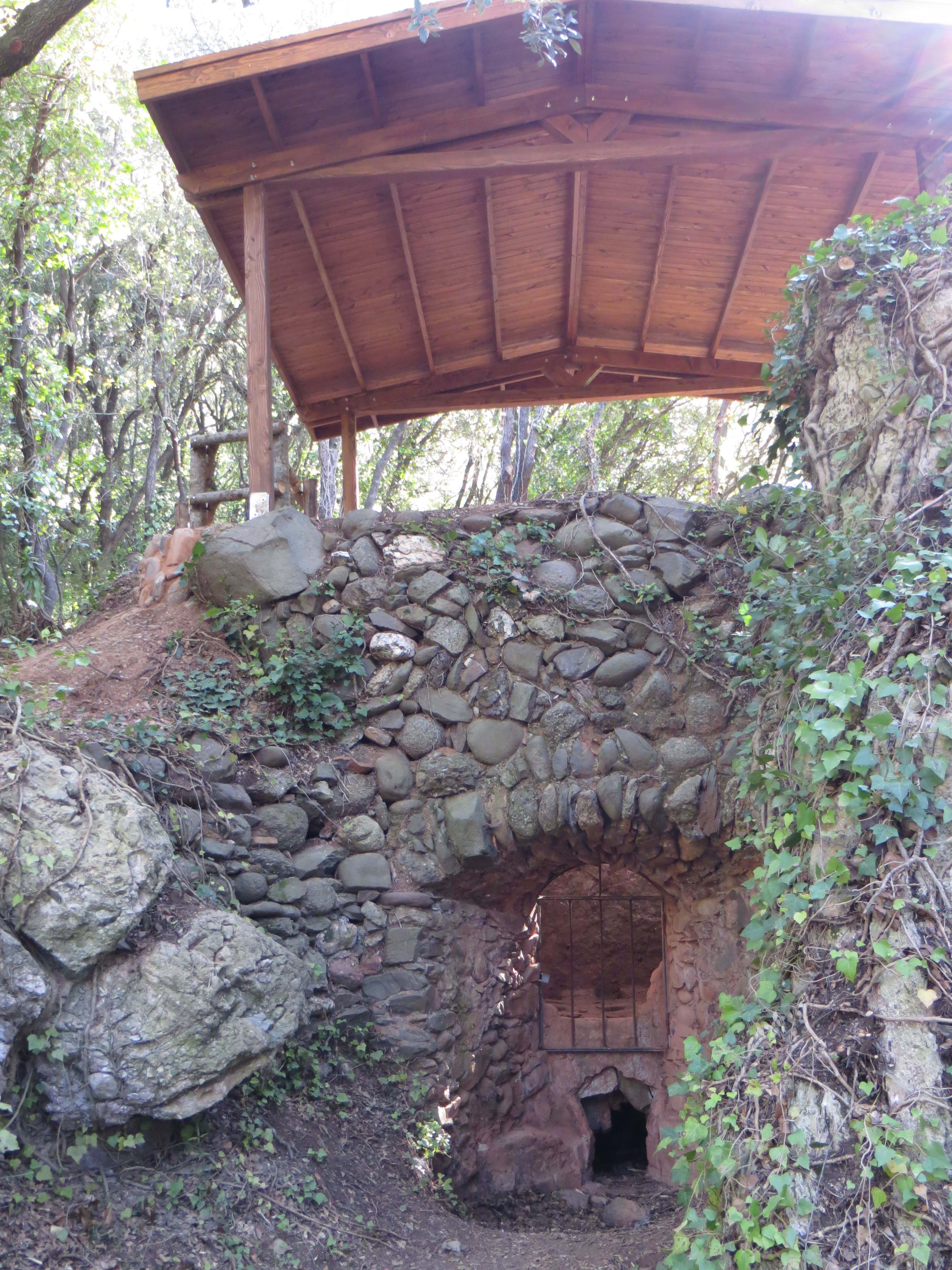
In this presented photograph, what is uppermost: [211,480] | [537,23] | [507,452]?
[507,452]

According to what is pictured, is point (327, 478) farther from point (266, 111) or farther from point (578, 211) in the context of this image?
point (266, 111)

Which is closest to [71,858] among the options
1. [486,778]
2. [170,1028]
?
[170,1028]

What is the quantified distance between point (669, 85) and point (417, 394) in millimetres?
3522

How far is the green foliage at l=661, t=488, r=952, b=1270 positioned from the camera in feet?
7.79

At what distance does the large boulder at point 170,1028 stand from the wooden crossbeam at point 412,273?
15.9 ft

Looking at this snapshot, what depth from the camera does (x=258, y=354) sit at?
559 cm

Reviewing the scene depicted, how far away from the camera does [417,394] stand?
8.59m

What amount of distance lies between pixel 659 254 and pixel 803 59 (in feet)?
6.18

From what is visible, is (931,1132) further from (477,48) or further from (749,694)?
(477,48)

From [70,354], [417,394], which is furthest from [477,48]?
[70,354]

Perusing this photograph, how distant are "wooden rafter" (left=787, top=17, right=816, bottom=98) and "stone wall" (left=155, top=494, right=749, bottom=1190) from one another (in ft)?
8.89

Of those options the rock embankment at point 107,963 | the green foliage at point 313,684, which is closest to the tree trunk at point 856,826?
the rock embankment at point 107,963

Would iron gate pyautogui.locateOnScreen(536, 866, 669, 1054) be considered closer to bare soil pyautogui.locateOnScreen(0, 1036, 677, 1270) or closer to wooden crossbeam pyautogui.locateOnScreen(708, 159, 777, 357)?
bare soil pyautogui.locateOnScreen(0, 1036, 677, 1270)

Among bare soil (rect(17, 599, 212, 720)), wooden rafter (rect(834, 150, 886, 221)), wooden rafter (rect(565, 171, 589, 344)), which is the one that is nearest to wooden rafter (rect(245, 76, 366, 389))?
wooden rafter (rect(565, 171, 589, 344))
